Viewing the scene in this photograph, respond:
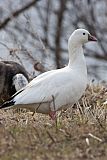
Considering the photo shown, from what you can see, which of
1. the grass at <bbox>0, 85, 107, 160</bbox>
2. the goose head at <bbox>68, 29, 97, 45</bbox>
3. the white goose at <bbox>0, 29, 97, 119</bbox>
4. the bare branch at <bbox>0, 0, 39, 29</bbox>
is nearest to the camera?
the grass at <bbox>0, 85, 107, 160</bbox>

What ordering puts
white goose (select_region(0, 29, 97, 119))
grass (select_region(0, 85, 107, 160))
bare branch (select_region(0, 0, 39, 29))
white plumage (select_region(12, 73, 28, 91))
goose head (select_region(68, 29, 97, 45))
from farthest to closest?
bare branch (select_region(0, 0, 39, 29))
white plumage (select_region(12, 73, 28, 91))
goose head (select_region(68, 29, 97, 45))
white goose (select_region(0, 29, 97, 119))
grass (select_region(0, 85, 107, 160))

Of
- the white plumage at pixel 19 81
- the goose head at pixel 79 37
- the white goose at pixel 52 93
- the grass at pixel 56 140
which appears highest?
the goose head at pixel 79 37

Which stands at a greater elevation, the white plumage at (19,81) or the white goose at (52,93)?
the white plumage at (19,81)

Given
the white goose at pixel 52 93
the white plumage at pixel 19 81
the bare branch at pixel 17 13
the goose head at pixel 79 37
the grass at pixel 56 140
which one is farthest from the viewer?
the bare branch at pixel 17 13

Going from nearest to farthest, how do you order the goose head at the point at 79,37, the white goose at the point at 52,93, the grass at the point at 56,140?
the grass at the point at 56,140 < the white goose at the point at 52,93 < the goose head at the point at 79,37

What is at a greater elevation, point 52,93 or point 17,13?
point 17,13

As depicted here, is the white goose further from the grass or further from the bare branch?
the bare branch

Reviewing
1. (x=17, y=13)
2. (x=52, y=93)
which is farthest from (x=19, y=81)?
(x=17, y=13)

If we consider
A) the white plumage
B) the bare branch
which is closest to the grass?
the white plumage

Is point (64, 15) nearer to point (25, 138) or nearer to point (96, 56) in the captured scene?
point (96, 56)

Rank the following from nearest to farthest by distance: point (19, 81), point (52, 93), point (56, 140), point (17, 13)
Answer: point (56, 140)
point (52, 93)
point (19, 81)
point (17, 13)

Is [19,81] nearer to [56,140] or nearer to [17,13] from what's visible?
[56,140]

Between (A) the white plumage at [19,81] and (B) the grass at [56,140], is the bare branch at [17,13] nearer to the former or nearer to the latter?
(A) the white plumage at [19,81]

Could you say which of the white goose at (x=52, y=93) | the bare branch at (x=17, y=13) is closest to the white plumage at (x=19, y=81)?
the white goose at (x=52, y=93)
